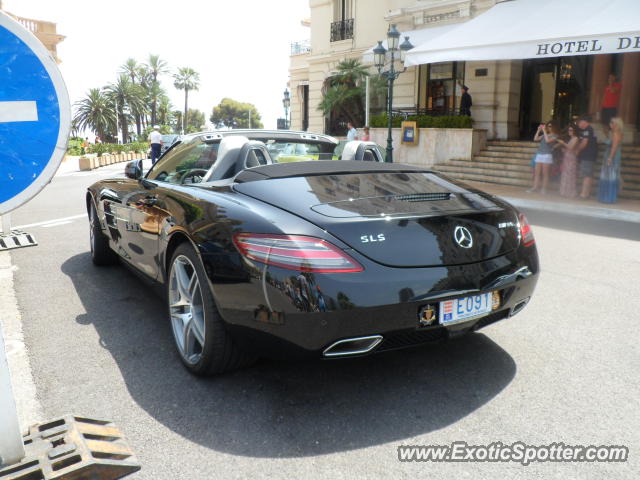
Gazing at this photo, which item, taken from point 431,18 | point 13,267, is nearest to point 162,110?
point 431,18

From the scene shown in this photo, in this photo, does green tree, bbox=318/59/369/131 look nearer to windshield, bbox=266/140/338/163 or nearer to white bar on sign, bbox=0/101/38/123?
windshield, bbox=266/140/338/163

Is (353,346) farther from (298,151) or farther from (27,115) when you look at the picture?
(298,151)

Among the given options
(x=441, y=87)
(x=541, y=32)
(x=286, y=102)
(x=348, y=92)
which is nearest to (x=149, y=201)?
(x=541, y=32)

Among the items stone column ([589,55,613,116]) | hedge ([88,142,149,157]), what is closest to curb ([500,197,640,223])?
stone column ([589,55,613,116])

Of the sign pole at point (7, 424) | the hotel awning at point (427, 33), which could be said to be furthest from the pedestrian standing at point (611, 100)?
the sign pole at point (7, 424)

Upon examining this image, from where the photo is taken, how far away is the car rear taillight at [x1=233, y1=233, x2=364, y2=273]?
261cm

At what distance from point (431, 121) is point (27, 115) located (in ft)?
56.6

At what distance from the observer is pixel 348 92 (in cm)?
2344

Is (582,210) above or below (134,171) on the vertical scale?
below

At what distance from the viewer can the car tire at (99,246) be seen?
5.62 metres

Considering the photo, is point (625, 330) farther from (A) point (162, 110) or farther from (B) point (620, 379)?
(A) point (162, 110)

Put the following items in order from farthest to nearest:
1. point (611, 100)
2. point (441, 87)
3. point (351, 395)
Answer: point (441, 87)
point (611, 100)
point (351, 395)

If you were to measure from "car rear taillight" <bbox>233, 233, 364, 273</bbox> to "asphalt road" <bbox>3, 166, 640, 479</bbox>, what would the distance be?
744 millimetres

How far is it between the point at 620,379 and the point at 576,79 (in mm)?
17332
